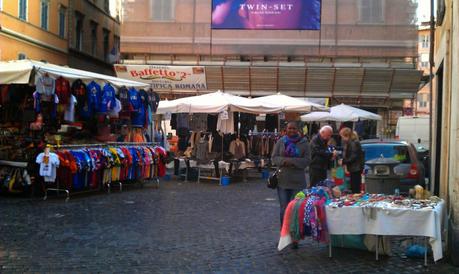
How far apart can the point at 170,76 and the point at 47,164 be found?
60.9ft

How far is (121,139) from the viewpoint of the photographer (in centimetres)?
1458

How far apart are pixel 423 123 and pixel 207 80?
11.2 meters

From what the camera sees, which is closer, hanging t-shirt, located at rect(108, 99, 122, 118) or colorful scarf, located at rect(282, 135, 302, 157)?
colorful scarf, located at rect(282, 135, 302, 157)

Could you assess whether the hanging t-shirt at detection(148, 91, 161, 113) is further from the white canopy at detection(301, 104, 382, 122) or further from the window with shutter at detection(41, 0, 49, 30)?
the window with shutter at detection(41, 0, 49, 30)

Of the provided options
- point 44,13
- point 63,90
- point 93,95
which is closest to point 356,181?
point 93,95

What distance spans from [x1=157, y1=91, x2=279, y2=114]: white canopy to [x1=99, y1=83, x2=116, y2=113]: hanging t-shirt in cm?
334

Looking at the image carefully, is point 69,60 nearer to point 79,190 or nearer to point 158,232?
point 79,190

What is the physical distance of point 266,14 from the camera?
29062 mm

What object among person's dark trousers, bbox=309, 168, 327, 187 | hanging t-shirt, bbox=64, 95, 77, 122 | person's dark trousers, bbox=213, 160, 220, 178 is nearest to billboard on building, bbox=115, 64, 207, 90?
person's dark trousers, bbox=213, 160, 220, 178

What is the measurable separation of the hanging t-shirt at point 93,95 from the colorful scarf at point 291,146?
622cm

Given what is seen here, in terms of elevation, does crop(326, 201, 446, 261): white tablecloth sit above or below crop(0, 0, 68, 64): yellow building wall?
below

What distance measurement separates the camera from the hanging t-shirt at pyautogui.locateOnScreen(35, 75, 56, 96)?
11.2m

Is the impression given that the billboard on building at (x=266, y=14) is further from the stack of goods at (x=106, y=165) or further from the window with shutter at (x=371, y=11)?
the stack of goods at (x=106, y=165)

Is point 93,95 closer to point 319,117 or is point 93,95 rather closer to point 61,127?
point 61,127
